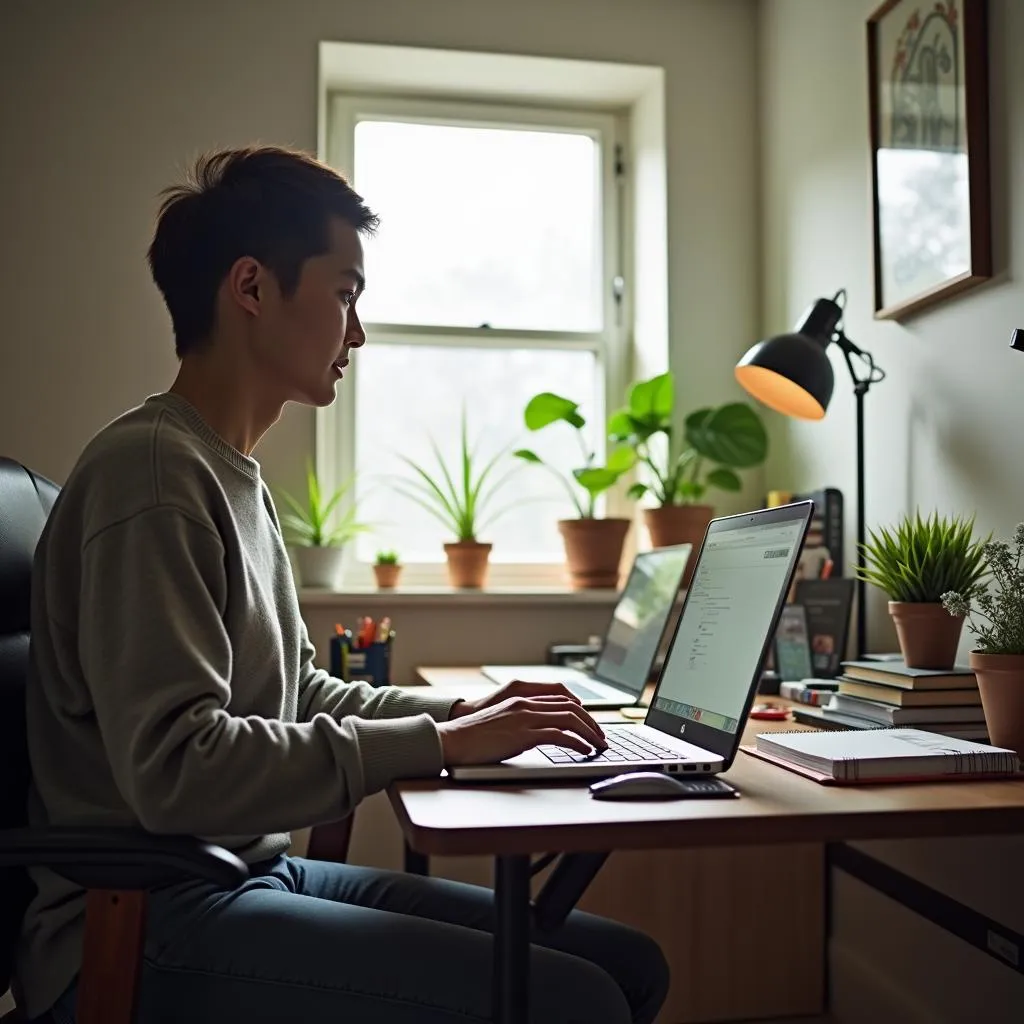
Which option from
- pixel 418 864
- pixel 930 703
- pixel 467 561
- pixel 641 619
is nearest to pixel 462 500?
pixel 467 561

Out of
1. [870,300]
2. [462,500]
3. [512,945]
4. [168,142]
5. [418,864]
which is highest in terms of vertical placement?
[168,142]

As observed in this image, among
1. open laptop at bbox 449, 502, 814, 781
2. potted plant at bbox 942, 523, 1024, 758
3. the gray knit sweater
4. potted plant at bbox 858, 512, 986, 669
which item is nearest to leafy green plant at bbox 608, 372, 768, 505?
potted plant at bbox 858, 512, 986, 669

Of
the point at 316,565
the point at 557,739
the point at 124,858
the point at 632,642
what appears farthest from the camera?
the point at 316,565

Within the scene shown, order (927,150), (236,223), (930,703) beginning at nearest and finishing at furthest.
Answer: (236,223)
(930,703)
(927,150)

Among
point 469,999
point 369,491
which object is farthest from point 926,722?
point 369,491

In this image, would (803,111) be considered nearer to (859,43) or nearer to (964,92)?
(859,43)

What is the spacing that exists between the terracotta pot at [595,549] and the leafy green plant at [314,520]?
20.6 inches

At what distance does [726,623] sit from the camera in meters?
1.37

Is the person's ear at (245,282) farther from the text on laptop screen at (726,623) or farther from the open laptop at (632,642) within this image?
the open laptop at (632,642)

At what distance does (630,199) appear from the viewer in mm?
3207

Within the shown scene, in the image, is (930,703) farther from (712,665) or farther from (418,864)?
(418,864)

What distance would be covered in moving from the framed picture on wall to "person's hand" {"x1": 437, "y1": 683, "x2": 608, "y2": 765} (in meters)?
1.15

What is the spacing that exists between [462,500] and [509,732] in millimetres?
1851

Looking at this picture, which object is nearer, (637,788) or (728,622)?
(637,788)
